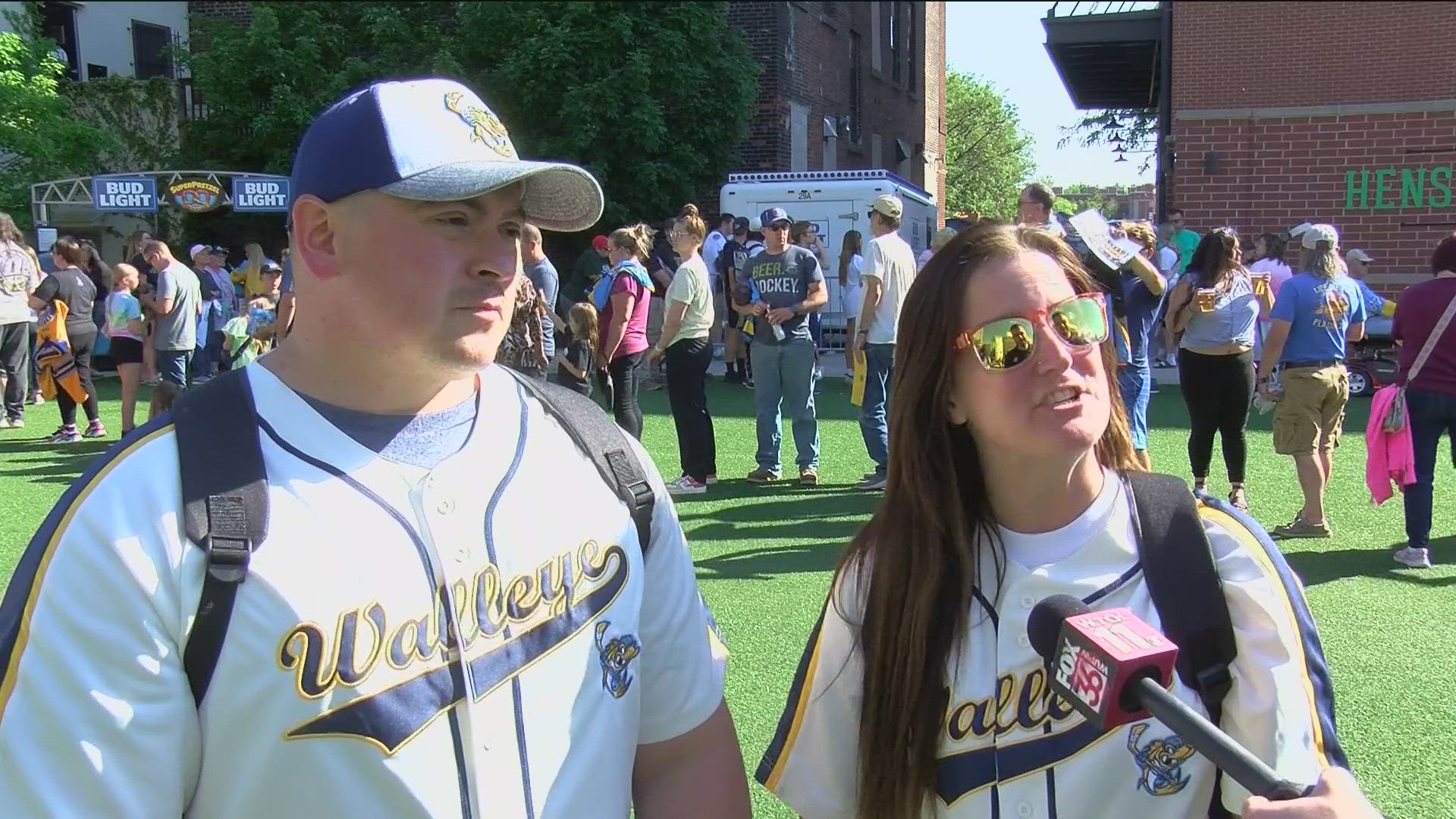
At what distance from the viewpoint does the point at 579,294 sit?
14.1 m

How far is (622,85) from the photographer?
18.7 m

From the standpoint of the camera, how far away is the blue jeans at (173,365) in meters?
10.7

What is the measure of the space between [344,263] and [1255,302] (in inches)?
272

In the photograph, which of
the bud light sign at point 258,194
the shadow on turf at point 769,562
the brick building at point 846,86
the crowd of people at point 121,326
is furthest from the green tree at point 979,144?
the shadow on turf at point 769,562

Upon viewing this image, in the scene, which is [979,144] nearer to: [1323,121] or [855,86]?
[855,86]

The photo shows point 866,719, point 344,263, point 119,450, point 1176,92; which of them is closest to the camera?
point 119,450

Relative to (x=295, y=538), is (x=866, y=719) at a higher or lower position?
lower

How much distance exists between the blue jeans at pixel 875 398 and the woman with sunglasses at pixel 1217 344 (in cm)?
208

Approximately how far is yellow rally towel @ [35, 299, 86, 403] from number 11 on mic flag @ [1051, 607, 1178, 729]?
12.2 meters

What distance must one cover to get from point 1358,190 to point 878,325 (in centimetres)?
1118

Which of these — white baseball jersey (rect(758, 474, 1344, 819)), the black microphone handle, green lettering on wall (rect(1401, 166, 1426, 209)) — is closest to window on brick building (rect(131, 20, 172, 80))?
green lettering on wall (rect(1401, 166, 1426, 209))

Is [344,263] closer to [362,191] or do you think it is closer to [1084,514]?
[362,191]

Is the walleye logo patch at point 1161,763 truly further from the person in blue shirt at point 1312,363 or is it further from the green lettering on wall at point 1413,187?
the green lettering on wall at point 1413,187

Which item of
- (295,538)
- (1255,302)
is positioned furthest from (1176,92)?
(295,538)
